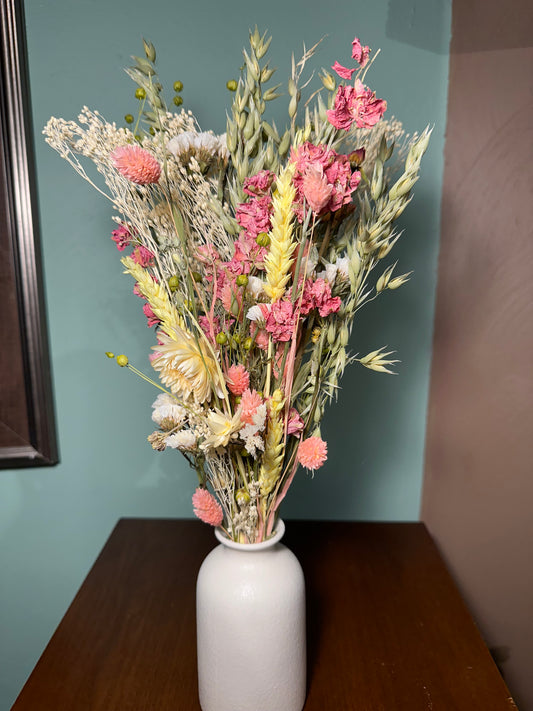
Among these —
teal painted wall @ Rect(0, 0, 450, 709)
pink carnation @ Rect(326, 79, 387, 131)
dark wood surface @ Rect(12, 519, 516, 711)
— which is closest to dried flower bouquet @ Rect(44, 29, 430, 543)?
pink carnation @ Rect(326, 79, 387, 131)

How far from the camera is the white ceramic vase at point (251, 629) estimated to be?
701 mm

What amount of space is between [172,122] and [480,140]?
1.93 ft

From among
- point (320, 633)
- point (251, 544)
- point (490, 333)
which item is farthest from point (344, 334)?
point (320, 633)

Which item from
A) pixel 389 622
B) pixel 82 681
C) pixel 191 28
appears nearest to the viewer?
pixel 82 681

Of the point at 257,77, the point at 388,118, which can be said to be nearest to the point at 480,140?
the point at 388,118

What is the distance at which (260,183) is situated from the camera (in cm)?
65

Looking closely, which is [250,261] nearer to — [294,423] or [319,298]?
[319,298]

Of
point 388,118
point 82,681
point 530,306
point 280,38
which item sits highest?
point 280,38

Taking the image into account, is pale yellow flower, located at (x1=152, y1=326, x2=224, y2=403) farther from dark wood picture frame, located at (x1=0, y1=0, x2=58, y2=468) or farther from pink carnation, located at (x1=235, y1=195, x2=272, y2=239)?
dark wood picture frame, located at (x1=0, y1=0, x2=58, y2=468)

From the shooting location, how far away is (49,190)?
113 cm

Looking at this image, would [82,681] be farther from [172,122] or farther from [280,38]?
[280,38]

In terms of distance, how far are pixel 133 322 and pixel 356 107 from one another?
721 mm

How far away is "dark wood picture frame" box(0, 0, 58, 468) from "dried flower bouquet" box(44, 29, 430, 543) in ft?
1.49

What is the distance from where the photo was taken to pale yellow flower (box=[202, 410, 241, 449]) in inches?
25.0
